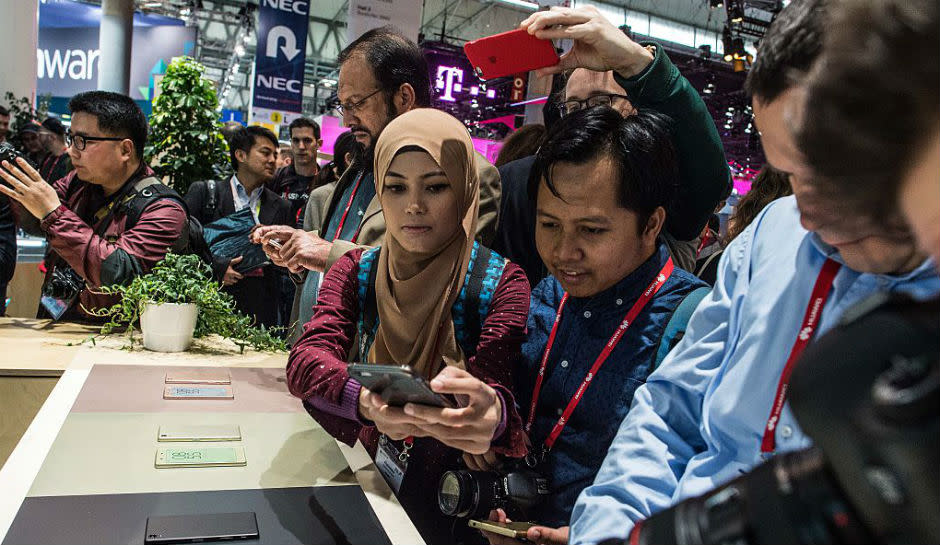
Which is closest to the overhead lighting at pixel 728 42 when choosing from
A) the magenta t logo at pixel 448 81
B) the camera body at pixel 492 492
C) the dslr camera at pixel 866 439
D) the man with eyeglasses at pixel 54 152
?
the magenta t logo at pixel 448 81

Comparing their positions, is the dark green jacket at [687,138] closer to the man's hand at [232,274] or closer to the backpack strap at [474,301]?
the backpack strap at [474,301]

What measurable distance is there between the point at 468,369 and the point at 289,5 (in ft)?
20.3

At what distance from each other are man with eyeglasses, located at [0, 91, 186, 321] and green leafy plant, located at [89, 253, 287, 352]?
0.55 ft

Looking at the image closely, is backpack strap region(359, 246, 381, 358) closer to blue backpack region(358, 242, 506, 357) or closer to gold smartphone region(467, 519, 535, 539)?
blue backpack region(358, 242, 506, 357)

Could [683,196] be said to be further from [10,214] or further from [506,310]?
[10,214]

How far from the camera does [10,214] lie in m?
3.69

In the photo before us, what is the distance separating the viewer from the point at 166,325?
97.0 inches

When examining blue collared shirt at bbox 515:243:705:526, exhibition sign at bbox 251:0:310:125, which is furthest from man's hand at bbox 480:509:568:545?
exhibition sign at bbox 251:0:310:125

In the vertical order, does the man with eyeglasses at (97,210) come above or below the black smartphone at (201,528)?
above

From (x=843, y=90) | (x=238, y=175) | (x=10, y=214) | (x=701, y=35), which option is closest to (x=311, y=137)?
(x=238, y=175)

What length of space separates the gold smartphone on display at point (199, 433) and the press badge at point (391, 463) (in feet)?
1.04

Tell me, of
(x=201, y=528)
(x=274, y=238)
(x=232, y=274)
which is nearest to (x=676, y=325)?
(x=201, y=528)

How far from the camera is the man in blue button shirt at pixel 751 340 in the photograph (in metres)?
0.73

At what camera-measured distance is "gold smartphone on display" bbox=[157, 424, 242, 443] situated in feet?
5.16
